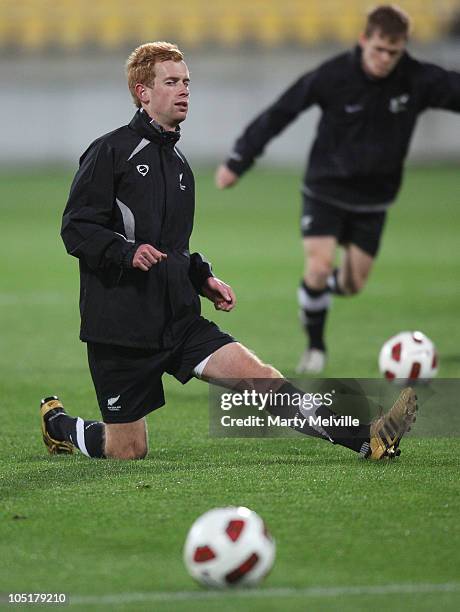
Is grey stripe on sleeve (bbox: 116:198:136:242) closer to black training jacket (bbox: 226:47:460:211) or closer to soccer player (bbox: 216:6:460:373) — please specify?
soccer player (bbox: 216:6:460:373)

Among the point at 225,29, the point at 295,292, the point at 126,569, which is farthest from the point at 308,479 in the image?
the point at 225,29

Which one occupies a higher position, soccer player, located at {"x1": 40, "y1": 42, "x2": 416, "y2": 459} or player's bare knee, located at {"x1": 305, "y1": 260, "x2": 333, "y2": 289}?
soccer player, located at {"x1": 40, "y1": 42, "x2": 416, "y2": 459}

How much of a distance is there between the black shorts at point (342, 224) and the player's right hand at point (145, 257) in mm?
3595

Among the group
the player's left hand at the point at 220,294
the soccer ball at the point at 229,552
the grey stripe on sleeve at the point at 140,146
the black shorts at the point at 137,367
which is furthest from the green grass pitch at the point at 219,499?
the grey stripe on sleeve at the point at 140,146

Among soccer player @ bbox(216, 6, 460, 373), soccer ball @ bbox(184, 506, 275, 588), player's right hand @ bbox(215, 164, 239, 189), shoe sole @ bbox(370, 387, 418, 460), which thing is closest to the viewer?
soccer ball @ bbox(184, 506, 275, 588)

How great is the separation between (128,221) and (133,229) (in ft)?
0.13

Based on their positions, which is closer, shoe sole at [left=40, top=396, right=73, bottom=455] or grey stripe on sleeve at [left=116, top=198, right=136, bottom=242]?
grey stripe on sleeve at [left=116, top=198, right=136, bottom=242]

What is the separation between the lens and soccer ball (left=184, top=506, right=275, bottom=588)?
3850 mm

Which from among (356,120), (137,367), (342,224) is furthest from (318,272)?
(137,367)

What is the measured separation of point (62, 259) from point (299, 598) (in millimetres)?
12566

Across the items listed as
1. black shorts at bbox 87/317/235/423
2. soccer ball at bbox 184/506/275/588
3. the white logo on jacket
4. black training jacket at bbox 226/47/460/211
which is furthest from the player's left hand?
black training jacket at bbox 226/47/460/211

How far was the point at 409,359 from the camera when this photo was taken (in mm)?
7922

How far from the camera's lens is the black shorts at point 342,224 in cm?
884

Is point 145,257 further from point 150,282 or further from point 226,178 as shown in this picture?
point 226,178
